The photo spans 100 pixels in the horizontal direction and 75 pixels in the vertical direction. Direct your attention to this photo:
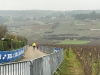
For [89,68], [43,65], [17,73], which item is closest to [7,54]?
[89,68]

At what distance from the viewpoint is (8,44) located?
47219 millimetres

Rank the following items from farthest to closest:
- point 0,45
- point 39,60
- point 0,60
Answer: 1. point 0,45
2. point 0,60
3. point 39,60

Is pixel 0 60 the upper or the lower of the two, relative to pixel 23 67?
lower

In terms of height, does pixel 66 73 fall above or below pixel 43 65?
below

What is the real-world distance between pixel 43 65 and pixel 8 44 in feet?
107

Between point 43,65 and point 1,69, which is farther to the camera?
point 43,65

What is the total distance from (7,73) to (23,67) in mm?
1444

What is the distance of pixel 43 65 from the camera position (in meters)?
14.9

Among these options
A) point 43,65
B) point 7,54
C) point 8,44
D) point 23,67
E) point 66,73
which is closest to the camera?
point 23,67

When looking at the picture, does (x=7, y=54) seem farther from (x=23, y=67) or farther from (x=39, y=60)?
(x=23, y=67)

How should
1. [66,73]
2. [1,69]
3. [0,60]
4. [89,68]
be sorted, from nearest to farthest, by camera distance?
[1,69], [89,68], [66,73], [0,60]

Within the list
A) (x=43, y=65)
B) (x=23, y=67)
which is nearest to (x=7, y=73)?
(x=23, y=67)

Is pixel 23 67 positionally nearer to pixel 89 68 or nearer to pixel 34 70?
pixel 34 70

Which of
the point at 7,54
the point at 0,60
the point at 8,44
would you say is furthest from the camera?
the point at 8,44
